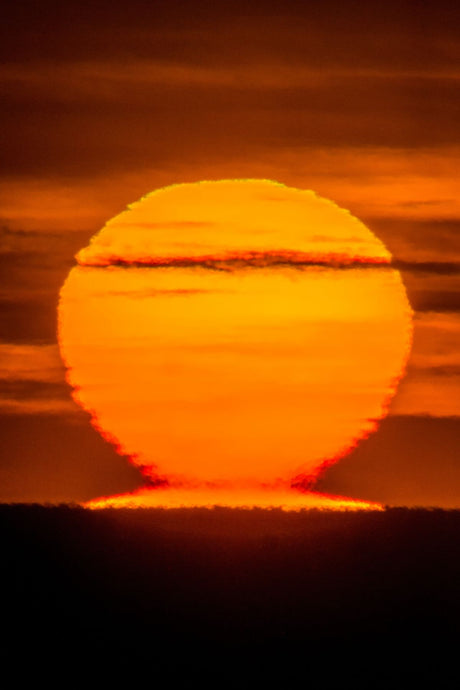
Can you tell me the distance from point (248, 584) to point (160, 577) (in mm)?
336

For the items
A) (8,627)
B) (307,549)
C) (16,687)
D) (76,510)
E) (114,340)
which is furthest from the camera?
(114,340)

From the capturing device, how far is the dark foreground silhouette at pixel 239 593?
604 cm

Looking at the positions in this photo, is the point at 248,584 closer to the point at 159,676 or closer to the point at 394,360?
the point at 159,676

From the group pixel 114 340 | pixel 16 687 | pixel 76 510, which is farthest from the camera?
pixel 114 340

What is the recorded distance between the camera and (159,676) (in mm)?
5941

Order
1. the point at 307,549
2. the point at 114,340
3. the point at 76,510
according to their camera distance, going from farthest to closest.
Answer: the point at 114,340 < the point at 76,510 < the point at 307,549

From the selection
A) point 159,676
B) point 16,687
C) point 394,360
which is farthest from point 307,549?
point 394,360

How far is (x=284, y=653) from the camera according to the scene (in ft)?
19.9

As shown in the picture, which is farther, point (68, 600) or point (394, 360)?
point (394, 360)

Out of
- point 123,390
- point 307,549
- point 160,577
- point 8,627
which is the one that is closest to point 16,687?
point 8,627

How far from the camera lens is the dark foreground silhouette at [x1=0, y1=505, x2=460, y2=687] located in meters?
6.04

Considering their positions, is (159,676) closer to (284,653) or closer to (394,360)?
(284,653)

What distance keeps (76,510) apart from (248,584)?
0.96 metres

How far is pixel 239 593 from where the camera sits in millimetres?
6414
